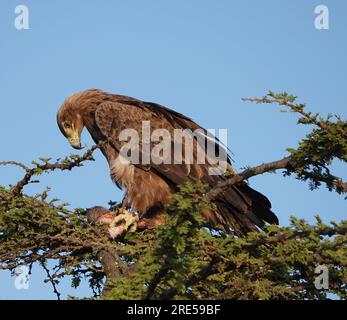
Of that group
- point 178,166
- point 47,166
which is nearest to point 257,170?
point 47,166

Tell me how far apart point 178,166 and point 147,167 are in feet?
1.35

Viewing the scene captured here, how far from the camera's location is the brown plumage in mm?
9164

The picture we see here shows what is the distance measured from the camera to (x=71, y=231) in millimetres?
7816

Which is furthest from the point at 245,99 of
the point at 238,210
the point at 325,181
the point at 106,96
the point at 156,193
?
the point at 106,96

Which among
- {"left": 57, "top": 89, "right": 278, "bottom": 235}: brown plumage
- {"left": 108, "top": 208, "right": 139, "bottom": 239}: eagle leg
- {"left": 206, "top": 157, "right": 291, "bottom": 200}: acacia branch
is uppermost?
{"left": 57, "top": 89, "right": 278, "bottom": 235}: brown plumage

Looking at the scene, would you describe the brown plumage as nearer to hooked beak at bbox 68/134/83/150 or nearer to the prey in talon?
hooked beak at bbox 68/134/83/150

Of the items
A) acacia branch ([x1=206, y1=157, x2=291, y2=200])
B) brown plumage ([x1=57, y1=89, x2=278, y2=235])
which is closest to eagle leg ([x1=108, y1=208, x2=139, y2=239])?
brown plumage ([x1=57, y1=89, x2=278, y2=235])

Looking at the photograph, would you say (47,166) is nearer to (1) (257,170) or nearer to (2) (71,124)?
(1) (257,170)

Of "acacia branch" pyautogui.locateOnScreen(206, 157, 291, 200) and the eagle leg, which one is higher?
the eagle leg

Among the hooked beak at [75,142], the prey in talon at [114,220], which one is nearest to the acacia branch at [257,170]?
the prey in talon at [114,220]

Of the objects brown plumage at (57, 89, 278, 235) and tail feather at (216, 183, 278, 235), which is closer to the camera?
tail feather at (216, 183, 278, 235)

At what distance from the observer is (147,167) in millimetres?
10281

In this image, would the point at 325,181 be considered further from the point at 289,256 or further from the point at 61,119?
the point at 61,119
